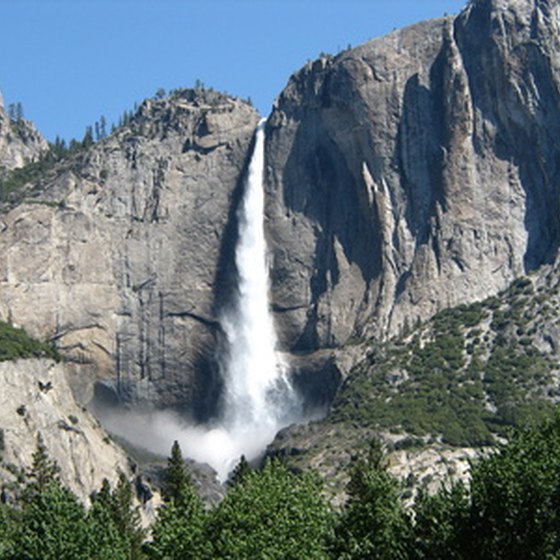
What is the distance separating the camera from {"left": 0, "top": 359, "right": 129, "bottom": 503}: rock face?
13188cm

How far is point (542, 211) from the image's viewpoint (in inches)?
6240

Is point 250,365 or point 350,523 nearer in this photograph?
point 350,523

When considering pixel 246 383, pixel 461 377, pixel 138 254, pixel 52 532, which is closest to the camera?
pixel 52 532

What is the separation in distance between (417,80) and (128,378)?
3906 cm

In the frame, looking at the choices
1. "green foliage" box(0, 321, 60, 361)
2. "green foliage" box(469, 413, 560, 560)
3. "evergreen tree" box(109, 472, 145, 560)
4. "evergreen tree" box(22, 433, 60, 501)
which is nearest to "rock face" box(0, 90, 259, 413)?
"green foliage" box(0, 321, 60, 361)

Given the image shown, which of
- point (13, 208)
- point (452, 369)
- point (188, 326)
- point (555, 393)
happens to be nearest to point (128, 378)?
point (188, 326)

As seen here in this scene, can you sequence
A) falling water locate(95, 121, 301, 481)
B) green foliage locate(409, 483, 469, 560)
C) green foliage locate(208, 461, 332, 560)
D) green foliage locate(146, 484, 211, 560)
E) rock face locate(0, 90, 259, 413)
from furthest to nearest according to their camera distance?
1. rock face locate(0, 90, 259, 413)
2. falling water locate(95, 121, 301, 481)
3. green foliage locate(146, 484, 211, 560)
4. green foliage locate(409, 483, 469, 560)
5. green foliage locate(208, 461, 332, 560)

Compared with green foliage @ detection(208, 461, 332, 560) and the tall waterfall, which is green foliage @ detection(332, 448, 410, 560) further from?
the tall waterfall

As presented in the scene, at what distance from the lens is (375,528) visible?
75688mm

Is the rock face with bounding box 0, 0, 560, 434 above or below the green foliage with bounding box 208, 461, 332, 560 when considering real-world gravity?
above

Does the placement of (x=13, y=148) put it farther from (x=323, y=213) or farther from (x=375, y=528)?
(x=375, y=528)

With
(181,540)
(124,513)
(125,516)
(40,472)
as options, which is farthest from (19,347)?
(181,540)

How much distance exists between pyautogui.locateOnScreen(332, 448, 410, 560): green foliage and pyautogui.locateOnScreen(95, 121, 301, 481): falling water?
80434 millimetres

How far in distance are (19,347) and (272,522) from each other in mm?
72938
